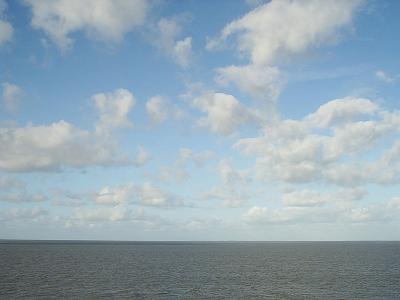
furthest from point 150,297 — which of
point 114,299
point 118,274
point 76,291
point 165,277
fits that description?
point 118,274

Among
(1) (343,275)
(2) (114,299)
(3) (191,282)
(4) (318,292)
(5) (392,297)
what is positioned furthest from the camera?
(1) (343,275)

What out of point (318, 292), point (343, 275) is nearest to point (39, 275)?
point (318, 292)

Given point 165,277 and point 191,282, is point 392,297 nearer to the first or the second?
point 191,282

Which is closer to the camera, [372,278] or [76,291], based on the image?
[76,291]

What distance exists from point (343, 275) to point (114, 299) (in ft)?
187

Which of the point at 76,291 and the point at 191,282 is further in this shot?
the point at 191,282

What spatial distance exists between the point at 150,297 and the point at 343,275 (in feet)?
170

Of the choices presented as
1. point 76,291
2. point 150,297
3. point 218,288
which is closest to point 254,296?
point 218,288

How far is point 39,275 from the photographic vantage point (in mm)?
87125

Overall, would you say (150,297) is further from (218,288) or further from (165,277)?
(165,277)

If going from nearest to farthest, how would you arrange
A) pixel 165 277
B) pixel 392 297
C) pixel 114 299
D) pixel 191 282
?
pixel 114 299, pixel 392 297, pixel 191 282, pixel 165 277

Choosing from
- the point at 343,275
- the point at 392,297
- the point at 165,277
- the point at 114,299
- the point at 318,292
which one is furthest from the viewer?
the point at 343,275

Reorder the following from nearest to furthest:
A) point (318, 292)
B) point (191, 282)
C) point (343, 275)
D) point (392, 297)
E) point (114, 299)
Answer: point (114, 299) → point (392, 297) → point (318, 292) → point (191, 282) → point (343, 275)

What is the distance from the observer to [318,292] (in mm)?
67250
